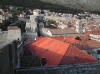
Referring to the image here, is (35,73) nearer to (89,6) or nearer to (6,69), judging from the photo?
(6,69)

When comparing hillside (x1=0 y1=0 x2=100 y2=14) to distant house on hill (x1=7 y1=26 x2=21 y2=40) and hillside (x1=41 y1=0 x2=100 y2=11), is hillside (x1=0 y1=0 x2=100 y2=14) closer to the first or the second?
hillside (x1=41 y1=0 x2=100 y2=11)

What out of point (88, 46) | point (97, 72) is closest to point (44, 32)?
point (88, 46)

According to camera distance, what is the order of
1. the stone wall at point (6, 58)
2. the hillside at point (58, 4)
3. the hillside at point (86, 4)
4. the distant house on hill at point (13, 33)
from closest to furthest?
the stone wall at point (6, 58) → the distant house on hill at point (13, 33) → the hillside at point (58, 4) → the hillside at point (86, 4)

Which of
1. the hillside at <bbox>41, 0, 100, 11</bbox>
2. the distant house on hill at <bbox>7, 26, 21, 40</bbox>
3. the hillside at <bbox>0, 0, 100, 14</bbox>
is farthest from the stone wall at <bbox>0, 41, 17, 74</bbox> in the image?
the hillside at <bbox>41, 0, 100, 11</bbox>

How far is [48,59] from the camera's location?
1764cm

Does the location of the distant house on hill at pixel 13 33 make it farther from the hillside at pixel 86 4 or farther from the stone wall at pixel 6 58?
the hillside at pixel 86 4

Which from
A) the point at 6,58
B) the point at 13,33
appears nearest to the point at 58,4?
the point at 13,33

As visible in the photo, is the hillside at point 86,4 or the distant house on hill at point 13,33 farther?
the hillside at point 86,4

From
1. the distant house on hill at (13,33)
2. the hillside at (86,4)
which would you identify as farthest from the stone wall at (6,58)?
the hillside at (86,4)

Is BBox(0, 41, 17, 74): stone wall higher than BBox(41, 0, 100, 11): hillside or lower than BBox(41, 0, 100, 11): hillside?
higher

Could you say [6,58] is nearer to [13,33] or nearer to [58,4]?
[13,33]

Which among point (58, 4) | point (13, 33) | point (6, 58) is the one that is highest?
point (6, 58)

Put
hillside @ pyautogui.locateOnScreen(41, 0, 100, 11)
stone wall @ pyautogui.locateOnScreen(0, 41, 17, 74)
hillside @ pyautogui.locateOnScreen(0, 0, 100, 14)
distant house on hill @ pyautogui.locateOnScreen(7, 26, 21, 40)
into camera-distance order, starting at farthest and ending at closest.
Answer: hillside @ pyautogui.locateOnScreen(41, 0, 100, 11) < hillside @ pyautogui.locateOnScreen(0, 0, 100, 14) < distant house on hill @ pyautogui.locateOnScreen(7, 26, 21, 40) < stone wall @ pyautogui.locateOnScreen(0, 41, 17, 74)

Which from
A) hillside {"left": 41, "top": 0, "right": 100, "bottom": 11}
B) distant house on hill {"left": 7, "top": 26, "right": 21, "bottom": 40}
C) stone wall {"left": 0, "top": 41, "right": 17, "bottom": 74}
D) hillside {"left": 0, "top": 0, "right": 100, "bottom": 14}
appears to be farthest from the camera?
hillside {"left": 41, "top": 0, "right": 100, "bottom": 11}
